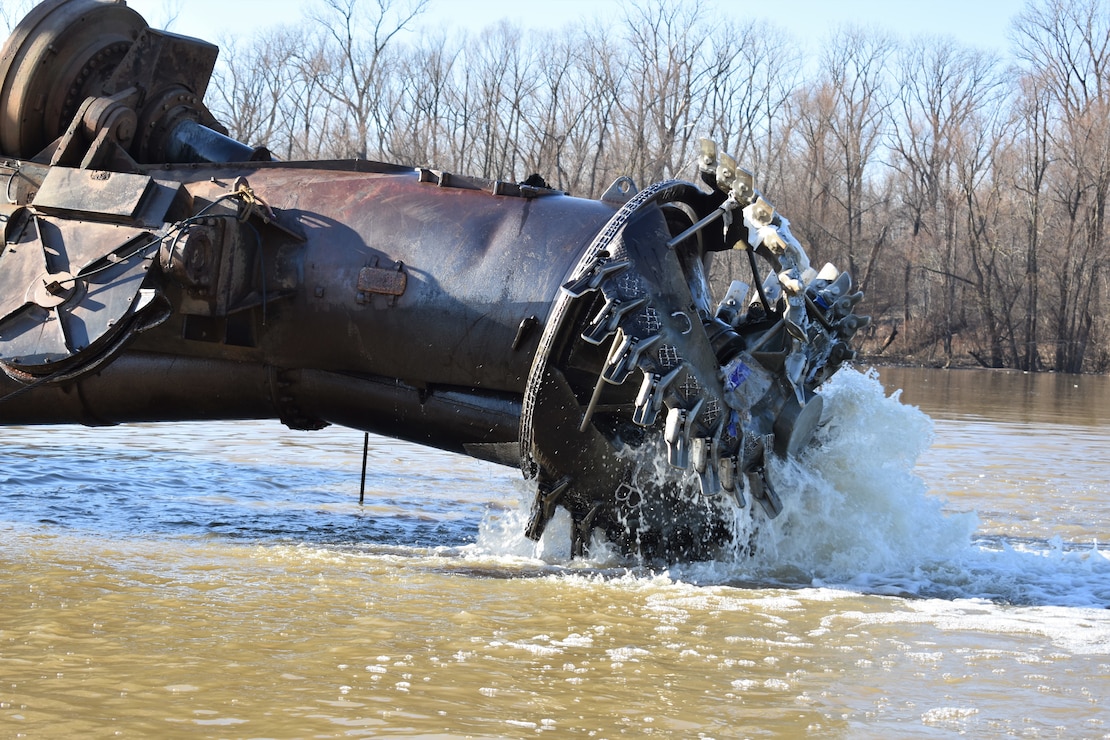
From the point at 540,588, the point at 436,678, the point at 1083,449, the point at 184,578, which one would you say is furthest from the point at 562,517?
the point at 1083,449

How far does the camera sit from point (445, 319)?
20.9 ft

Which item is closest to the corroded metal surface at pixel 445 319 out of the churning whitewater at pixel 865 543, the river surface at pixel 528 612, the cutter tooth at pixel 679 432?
the cutter tooth at pixel 679 432

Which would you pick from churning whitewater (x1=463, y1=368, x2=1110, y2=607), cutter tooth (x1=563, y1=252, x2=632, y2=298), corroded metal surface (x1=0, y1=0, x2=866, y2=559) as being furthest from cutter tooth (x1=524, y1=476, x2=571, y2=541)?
cutter tooth (x1=563, y1=252, x2=632, y2=298)

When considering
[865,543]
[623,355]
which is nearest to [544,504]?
[623,355]

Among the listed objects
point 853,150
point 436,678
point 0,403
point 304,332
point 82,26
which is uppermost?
point 853,150

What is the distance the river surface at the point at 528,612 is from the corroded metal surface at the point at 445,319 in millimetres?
561

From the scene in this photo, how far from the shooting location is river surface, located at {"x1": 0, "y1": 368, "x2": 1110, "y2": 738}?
4.05 metres

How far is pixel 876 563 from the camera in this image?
671cm

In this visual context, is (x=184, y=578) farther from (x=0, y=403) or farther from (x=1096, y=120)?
(x=1096, y=120)

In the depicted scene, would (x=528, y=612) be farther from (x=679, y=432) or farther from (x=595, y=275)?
(x=595, y=275)

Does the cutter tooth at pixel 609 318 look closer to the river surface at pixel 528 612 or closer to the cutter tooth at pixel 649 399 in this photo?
the cutter tooth at pixel 649 399

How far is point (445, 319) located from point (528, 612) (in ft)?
5.30

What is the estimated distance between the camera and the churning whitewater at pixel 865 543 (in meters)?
6.38

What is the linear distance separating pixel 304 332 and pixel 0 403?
74.3 inches
